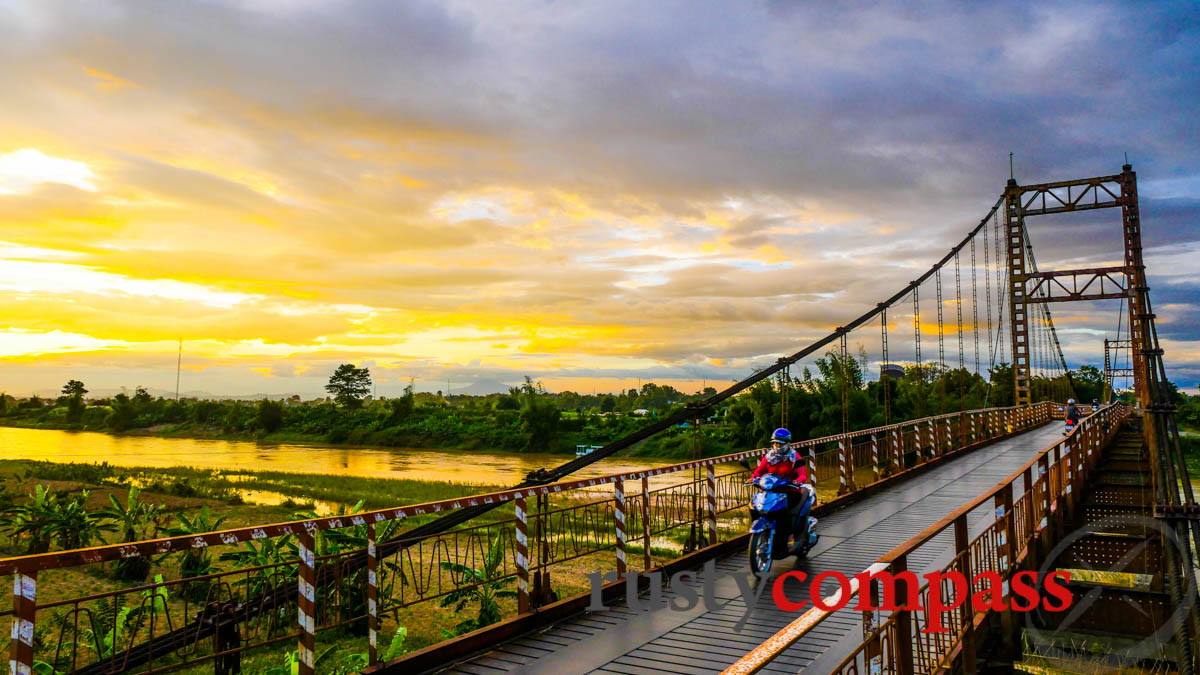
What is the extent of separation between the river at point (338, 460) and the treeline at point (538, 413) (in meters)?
3.20

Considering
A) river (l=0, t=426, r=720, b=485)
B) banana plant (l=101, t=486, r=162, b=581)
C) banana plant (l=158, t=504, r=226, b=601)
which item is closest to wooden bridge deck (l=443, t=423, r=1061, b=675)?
banana plant (l=158, t=504, r=226, b=601)

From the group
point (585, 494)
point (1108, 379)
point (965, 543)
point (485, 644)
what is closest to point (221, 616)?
point (485, 644)

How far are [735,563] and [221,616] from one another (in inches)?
193

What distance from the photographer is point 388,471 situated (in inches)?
1619

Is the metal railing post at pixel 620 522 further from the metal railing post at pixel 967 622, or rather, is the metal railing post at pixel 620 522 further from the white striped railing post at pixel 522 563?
the metal railing post at pixel 967 622

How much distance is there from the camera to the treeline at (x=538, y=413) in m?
39.3

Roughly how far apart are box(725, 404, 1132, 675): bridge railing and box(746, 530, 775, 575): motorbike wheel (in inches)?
40.9

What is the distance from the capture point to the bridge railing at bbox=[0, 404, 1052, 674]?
4254 mm

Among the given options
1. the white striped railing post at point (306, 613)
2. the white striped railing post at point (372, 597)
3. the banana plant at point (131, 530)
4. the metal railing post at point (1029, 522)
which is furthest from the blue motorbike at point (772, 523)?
the banana plant at point (131, 530)

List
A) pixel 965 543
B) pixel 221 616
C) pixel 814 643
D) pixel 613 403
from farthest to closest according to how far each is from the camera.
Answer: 1. pixel 613 403
2. pixel 221 616
3. pixel 814 643
4. pixel 965 543

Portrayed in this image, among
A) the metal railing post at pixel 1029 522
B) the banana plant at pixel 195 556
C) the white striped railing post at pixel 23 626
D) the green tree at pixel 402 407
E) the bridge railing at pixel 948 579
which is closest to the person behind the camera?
the bridge railing at pixel 948 579

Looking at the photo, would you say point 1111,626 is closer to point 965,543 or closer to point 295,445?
point 965,543

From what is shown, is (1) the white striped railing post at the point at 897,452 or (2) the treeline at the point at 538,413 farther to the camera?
(2) the treeline at the point at 538,413

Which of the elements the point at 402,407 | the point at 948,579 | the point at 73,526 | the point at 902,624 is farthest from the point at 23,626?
the point at 402,407
